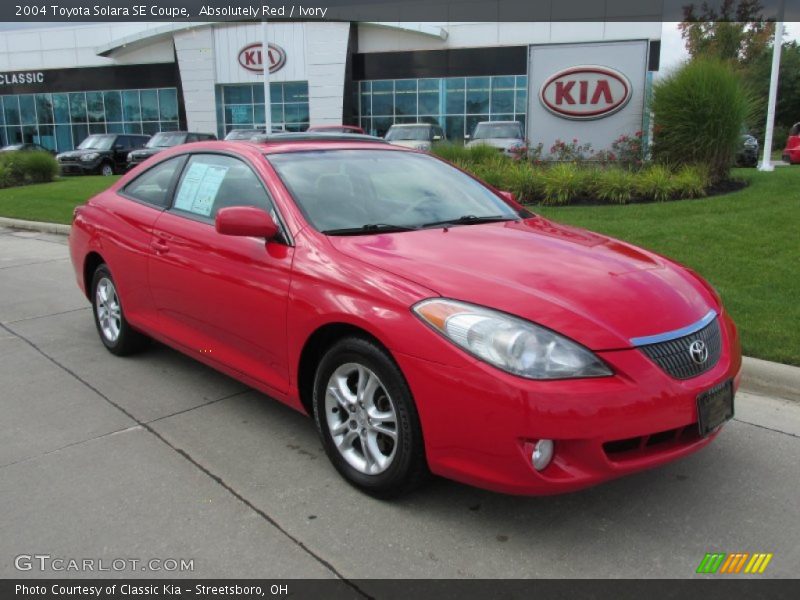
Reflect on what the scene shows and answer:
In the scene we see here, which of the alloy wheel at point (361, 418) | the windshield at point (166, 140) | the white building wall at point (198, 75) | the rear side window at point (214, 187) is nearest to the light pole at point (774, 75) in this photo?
the rear side window at point (214, 187)

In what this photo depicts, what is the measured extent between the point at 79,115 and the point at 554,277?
151 ft

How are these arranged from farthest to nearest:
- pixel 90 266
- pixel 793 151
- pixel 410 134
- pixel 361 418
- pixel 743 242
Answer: pixel 793 151 < pixel 410 134 < pixel 743 242 < pixel 90 266 < pixel 361 418

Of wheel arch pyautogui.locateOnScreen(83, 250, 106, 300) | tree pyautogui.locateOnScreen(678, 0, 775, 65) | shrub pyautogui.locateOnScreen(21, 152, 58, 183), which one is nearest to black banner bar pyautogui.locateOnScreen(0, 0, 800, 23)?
tree pyautogui.locateOnScreen(678, 0, 775, 65)

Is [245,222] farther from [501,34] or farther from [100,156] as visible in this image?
[501,34]

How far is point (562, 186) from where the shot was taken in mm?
11039

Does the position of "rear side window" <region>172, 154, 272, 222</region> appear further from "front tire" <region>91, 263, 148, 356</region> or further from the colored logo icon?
the colored logo icon

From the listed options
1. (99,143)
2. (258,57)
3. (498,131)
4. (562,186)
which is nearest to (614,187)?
(562,186)

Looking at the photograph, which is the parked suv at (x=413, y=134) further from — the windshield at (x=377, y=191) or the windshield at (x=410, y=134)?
the windshield at (x=377, y=191)

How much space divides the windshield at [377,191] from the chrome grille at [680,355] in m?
1.45

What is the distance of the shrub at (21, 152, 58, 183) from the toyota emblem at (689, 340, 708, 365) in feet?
74.4

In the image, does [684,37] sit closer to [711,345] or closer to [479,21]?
[479,21]

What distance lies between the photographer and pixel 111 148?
2570 centimetres

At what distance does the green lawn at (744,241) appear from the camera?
17.0ft

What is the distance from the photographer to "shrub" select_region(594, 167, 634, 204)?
10781 millimetres
